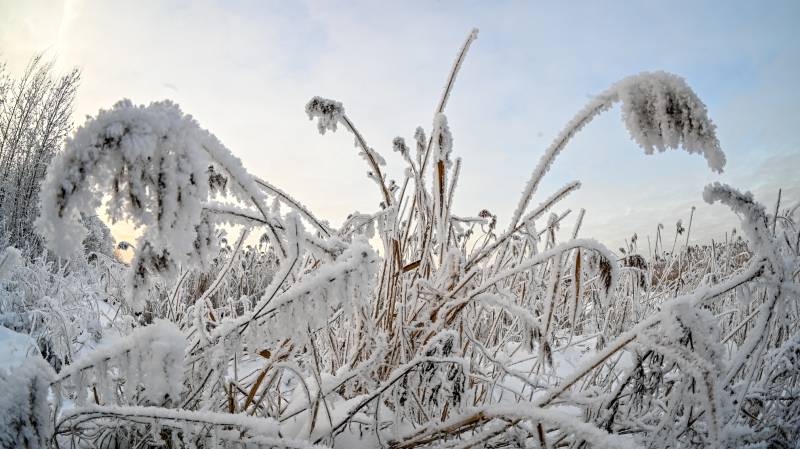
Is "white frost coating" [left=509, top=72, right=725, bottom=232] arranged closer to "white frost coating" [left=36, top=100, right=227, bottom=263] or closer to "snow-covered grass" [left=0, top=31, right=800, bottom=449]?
"snow-covered grass" [left=0, top=31, right=800, bottom=449]

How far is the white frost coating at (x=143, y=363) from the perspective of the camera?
0.65 metres

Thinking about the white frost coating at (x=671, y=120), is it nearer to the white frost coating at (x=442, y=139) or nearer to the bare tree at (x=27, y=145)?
the white frost coating at (x=442, y=139)

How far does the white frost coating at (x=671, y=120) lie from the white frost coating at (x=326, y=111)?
0.97 metres

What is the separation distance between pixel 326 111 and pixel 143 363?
3.38 feet

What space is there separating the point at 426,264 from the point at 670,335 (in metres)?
0.95

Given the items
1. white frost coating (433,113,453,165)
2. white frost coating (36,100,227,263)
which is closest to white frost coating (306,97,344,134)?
white frost coating (433,113,453,165)

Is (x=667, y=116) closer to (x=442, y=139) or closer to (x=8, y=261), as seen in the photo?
(x=442, y=139)

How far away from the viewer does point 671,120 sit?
71 centimetres

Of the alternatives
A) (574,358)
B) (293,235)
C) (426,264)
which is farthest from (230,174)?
(574,358)

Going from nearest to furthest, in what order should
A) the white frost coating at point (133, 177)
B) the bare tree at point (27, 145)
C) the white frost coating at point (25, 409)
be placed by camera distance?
the white frost coating at point (133, 177)
the white frost coating at point (25, 409)
the bare tree at point (27, 145)

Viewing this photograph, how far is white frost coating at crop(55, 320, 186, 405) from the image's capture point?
2.12ft

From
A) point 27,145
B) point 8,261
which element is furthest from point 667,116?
point 27,145

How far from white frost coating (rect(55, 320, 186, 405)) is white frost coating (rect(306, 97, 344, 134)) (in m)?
0.92

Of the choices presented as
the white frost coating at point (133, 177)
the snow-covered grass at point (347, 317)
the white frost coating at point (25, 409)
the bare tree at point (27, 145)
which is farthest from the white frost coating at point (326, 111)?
the bare tree at point (27, 145)
